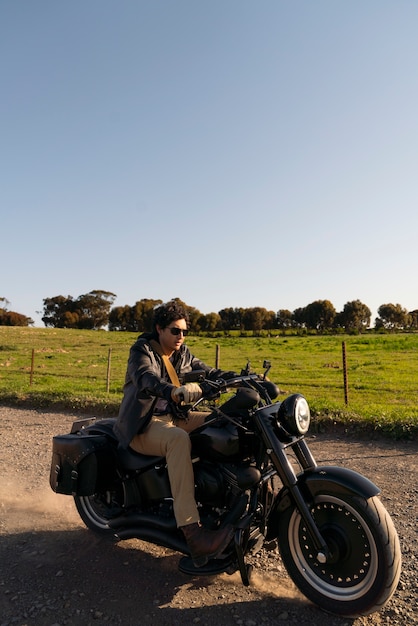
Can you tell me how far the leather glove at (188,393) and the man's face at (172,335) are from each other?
902 millimetres

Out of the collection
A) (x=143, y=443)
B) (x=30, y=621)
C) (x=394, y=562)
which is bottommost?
(x=30, y=621)

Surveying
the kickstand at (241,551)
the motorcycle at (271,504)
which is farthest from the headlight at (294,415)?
the kickstand at (241,551)

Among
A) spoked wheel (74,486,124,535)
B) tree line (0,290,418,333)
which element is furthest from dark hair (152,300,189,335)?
tree line (0,290,418,333)

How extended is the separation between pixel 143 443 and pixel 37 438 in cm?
563

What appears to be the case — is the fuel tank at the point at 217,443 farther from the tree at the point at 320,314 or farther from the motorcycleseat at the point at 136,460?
the tree at the point at 320,314

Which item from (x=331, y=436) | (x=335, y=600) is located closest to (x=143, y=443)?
(x=335, y=600)

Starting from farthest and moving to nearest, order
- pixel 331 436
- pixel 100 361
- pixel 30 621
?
pixel 100 361 < pixel 331 436 < pixel 30 621

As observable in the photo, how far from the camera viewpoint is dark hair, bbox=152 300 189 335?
4.15 metres

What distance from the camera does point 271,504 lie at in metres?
3.55

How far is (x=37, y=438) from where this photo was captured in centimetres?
873

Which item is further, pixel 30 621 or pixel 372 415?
pixel 372 415

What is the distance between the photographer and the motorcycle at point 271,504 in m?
3.11

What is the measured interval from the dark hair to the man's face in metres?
0.03

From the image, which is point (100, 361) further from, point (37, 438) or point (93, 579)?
point (93, 579)
